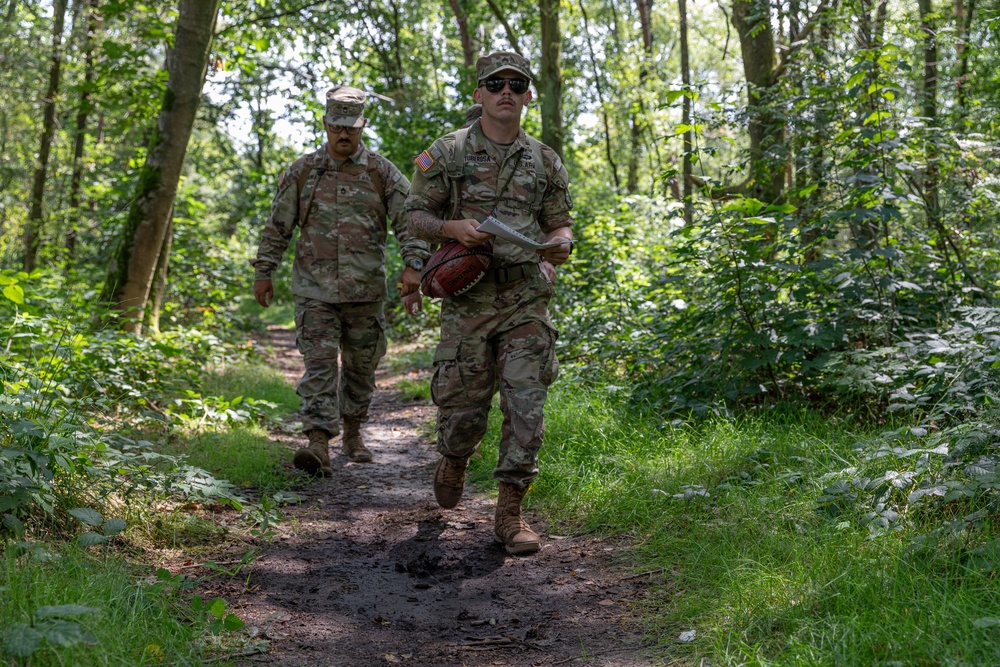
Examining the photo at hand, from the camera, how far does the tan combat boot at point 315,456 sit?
17.9 feet

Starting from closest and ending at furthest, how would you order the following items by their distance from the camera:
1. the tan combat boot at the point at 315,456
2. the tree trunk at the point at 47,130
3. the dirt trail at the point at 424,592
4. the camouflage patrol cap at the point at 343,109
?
the dirt trail at the point at 424,592
the tan combat boot at the point at 315,456
the camouflage patrol cap at the point at 343,109
the tree trunk at the point at 47,130

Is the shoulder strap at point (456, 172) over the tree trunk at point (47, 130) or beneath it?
beneath

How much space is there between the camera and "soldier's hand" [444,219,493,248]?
13.1ft

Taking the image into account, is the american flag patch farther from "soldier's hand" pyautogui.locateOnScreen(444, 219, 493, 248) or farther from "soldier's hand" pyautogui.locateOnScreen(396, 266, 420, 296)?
"soldier's hand" pyautogui.locateOnScreen(396, 266, 420, 296)

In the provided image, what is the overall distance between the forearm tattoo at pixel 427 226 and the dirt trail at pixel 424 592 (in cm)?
168

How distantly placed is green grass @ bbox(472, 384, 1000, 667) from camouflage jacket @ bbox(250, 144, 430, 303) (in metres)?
1.70

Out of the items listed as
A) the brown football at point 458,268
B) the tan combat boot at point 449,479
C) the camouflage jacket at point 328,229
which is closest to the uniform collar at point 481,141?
the brown football at point 458,268

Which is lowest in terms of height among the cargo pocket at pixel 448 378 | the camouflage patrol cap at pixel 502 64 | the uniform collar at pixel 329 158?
the cargo pocket at pixel 448 378

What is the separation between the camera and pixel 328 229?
231 inches

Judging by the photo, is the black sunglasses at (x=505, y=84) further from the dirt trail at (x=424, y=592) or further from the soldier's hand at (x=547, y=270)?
the dirt trail at (x=424, y=592)

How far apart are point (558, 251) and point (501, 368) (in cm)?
70

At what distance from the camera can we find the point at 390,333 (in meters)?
16.3

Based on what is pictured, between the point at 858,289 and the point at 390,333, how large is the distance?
11.9m

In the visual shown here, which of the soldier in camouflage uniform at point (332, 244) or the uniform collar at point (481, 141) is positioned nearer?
the uniform collar at point (481, 141)
